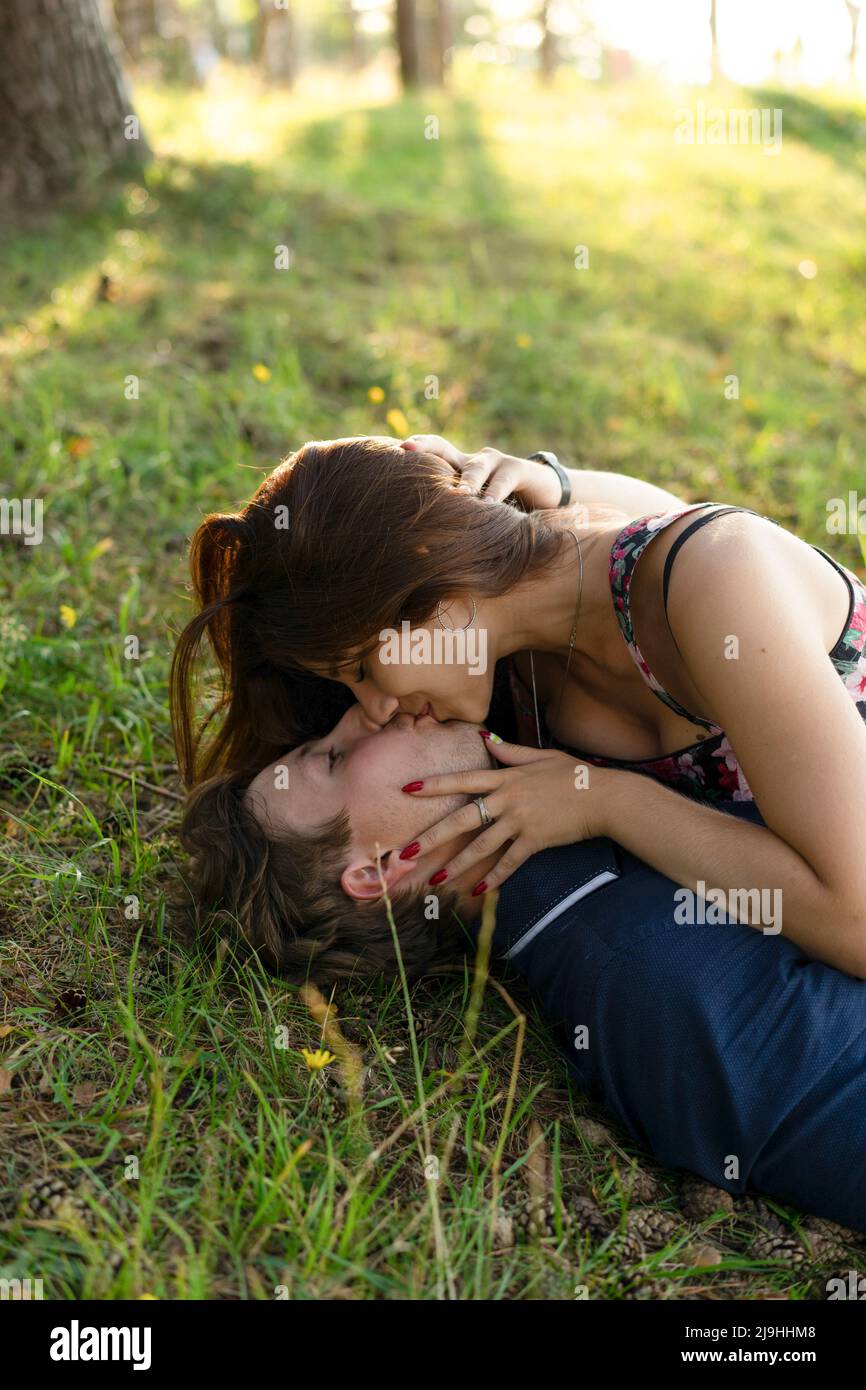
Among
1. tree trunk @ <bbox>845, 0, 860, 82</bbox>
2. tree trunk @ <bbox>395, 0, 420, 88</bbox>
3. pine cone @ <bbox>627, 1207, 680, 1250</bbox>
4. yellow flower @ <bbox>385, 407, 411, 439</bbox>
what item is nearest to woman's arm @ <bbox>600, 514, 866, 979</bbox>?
pine cone @ <bbox>627, 1207, 680, 1250</bbox>

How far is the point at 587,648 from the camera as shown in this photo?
2578mm

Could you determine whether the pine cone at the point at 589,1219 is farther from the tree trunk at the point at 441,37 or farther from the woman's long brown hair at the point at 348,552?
the tree trunk at the point at 441,37

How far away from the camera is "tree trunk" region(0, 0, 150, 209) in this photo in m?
5.52

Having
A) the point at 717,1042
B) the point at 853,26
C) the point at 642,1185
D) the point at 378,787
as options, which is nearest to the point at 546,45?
the point at 853,26

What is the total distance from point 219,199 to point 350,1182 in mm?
5619

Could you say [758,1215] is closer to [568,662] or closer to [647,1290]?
[647,1290]

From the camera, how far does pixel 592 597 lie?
2496 mm

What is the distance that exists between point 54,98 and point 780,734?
5.37 meters

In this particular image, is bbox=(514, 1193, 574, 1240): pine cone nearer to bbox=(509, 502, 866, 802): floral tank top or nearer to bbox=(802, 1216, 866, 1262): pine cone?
bbox=(802, 1216, 866, 1262): pine cone

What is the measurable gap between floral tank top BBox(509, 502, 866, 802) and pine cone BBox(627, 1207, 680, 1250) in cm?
84
